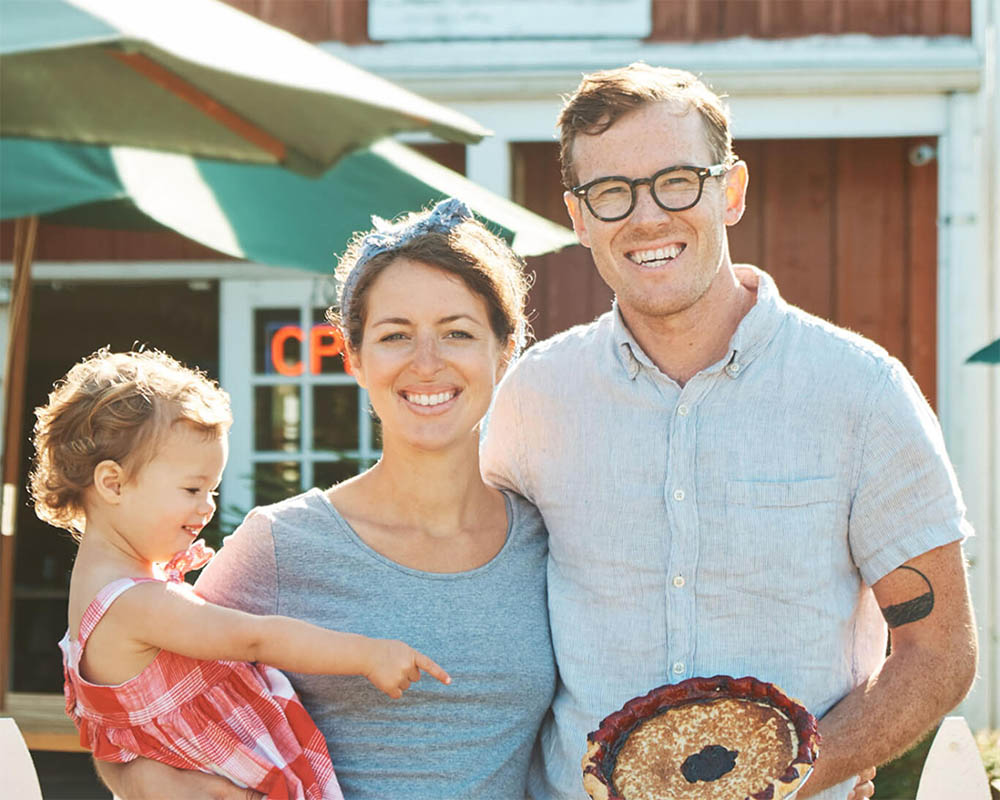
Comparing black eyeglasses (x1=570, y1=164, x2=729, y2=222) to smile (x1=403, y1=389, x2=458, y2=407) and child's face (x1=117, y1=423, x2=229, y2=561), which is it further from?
child's face (x1=117, y1=423, x2=229, y2=561)

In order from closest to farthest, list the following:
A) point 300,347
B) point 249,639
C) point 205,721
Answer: point 249,639 < point 205,721 < point 300,347

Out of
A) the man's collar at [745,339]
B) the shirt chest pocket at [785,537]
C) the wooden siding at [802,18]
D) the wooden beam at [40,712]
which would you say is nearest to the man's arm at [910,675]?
the shirt chest pocket at [785,537]

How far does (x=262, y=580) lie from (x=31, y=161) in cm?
207

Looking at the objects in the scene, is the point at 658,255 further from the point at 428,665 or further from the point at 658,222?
the point at 428,665

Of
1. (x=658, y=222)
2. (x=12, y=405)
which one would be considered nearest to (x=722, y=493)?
(x=658, y=222)

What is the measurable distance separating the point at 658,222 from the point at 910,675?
3.08ft

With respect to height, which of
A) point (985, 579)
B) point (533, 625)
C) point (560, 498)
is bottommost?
point (985, 579)

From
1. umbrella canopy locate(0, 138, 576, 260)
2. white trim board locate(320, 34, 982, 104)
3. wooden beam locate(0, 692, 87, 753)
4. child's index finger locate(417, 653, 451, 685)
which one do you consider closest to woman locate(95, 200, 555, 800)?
child's index finger locate(417, 653, 451, 685)

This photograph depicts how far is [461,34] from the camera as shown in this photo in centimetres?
613

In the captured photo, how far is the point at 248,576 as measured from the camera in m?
2.36

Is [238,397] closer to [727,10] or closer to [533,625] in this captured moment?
[727,10]

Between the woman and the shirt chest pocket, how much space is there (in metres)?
0.41

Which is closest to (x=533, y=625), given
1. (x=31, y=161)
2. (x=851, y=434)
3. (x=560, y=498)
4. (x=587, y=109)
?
(x=560, y=498)

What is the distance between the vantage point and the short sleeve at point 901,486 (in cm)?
225
